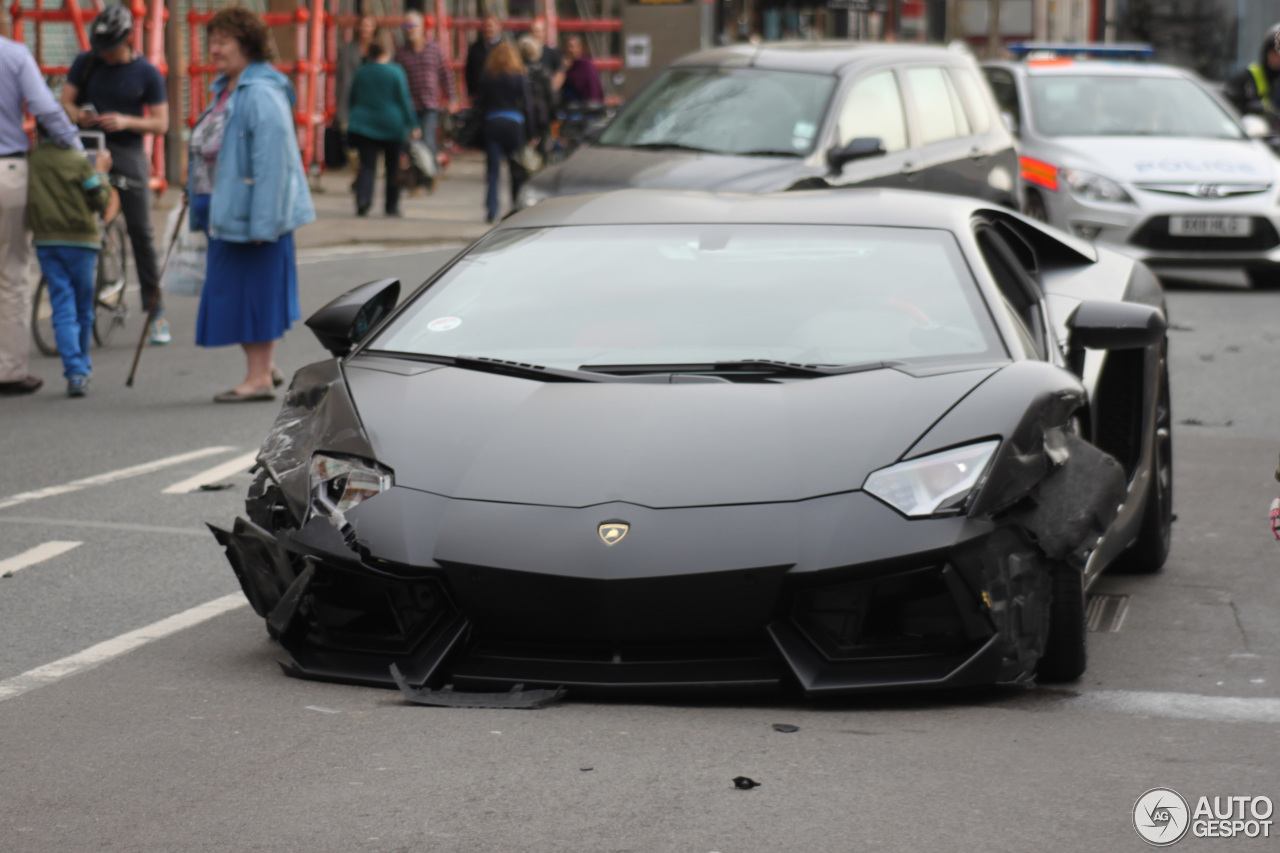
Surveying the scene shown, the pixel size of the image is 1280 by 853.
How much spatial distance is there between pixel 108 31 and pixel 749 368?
7685 millimetres

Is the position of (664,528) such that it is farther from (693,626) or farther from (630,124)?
(630,124)

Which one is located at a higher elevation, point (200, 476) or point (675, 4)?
point (675, 4)

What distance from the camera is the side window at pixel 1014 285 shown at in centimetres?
552

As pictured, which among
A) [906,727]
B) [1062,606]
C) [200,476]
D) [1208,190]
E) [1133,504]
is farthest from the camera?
[1208,190]

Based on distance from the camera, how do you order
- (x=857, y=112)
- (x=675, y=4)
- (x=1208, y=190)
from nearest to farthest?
(x=857, y=112)
(x=1208, y=190)
(x=675, y=4)

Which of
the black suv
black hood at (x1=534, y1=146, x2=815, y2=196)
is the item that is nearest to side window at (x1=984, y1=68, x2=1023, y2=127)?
the black suv

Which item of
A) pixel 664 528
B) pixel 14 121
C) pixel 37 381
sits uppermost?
pixel 14 121

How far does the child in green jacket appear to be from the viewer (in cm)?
982

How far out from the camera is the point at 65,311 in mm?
9867

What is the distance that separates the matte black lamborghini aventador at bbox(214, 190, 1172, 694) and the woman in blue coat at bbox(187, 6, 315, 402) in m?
4.13

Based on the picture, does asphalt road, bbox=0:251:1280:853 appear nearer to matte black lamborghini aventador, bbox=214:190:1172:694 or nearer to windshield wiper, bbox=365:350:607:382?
matte black lamborghini aventador, bbox=214:190:1172:694

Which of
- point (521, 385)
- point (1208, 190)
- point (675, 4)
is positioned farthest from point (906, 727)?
point (675, 4)

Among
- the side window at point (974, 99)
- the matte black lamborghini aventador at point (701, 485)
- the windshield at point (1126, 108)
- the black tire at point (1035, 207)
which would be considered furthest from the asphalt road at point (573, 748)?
the windshield at point (1126, 108)

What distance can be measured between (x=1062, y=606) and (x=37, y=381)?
7.07 metres
